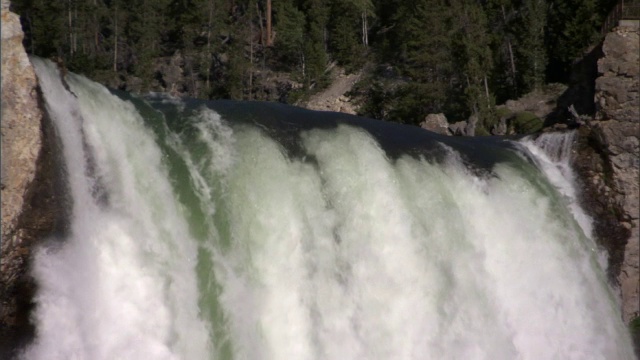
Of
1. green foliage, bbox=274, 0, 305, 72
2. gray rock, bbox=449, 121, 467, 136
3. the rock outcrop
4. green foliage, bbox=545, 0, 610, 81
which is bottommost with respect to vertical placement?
the rock outcrop

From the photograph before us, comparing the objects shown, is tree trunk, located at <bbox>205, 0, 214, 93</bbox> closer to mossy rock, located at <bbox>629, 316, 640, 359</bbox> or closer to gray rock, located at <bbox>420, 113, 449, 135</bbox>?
gray rock, located at <bbox>420, 113, 449, 135</bbox>

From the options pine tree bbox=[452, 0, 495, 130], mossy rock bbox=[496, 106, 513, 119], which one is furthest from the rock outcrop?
mossy rock bbox=[496, 106, 513, 119]

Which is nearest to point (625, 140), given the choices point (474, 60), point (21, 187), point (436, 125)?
point (436, 125)

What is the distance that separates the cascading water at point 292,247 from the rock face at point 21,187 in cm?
22

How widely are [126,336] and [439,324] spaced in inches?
176

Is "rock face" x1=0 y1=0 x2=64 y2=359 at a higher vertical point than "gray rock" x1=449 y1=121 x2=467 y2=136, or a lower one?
higher

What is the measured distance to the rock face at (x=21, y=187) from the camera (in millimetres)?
8984

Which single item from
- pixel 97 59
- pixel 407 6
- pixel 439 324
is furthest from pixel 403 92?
pixel 439 324

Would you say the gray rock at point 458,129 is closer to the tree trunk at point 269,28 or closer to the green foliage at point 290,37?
the green foliage at point 290,37

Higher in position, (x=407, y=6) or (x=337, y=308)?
(x=407, y=6)

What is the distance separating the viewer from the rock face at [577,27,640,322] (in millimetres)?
15477

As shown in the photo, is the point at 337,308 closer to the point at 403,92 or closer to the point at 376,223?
the point at 376,223

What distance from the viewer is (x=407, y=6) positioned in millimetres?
42438

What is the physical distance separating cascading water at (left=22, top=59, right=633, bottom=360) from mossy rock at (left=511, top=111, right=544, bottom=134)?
11.5 metres
